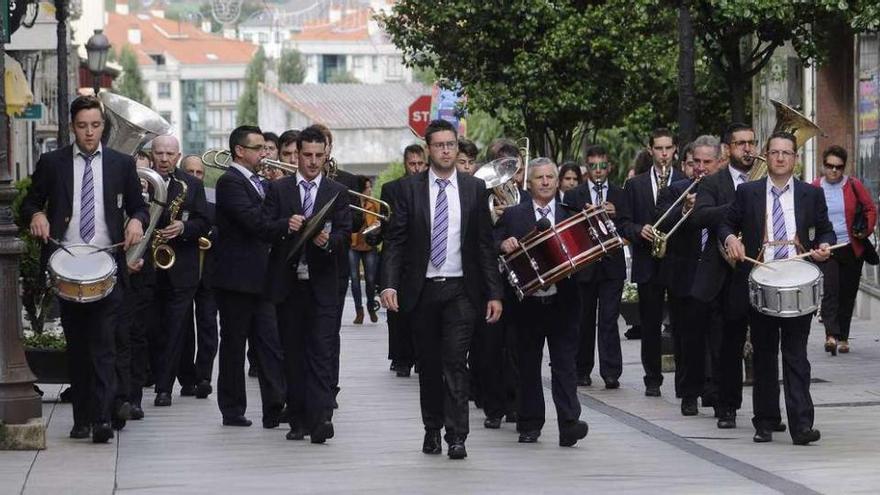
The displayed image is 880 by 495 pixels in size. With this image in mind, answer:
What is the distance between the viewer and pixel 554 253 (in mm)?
12391

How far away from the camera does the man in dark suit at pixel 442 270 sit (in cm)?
1204

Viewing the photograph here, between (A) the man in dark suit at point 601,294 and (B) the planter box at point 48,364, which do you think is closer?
(B) the planter box at point 48,364

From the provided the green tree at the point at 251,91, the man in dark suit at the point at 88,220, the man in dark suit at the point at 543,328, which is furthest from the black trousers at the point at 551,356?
the green tree at the point at 251,91

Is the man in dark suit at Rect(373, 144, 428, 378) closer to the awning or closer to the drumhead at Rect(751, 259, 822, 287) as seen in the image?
the drumhead at Rect(751, 259, 822, 287)

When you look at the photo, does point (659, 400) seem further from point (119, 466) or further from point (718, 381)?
point (119, 466)

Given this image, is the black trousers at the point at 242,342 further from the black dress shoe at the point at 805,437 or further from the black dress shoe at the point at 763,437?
the black dress shoe at the point at 805,437

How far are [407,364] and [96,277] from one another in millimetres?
6051

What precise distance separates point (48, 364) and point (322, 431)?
3.07m

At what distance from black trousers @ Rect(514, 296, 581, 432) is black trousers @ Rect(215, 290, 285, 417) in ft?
5.72

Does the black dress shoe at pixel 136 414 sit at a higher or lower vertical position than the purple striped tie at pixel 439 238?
lower

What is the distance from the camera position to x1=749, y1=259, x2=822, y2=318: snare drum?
1206cm

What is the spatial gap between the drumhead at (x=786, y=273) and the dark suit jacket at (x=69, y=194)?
3.73m

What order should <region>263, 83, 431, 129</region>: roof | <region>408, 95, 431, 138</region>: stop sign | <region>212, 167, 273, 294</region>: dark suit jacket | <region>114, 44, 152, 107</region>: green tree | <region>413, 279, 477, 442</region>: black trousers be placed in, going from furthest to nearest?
<region>114, 44, 152, 107</region>: green tree, <region>263, 83, 431, 129</region>: roof, <region>408, 95, 431, 138</region>: stop sign, <region>212, 167, 273, 294</region>: dark suit jacket, <region>413, 279, 477, 442</region>: black trousers

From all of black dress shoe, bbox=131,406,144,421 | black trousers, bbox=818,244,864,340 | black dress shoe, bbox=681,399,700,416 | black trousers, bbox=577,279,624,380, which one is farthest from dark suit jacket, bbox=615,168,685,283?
black trousers, bbox=818,244,864,340
